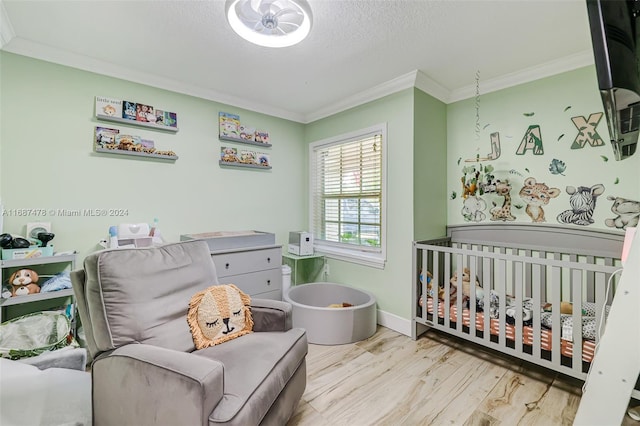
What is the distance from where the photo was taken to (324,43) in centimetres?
197

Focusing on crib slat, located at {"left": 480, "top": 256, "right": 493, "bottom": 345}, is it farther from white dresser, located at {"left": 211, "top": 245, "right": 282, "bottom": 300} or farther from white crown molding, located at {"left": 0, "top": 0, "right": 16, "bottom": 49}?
white crown molding, located at {"left": 0, "top": 0, "right": 16, "bottom": 49}

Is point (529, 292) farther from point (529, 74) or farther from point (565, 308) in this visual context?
point (529, 74)

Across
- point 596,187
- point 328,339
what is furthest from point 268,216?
point 596,187

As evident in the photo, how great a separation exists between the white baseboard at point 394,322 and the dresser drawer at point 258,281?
1.07 m

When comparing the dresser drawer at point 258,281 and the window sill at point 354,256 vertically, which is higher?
the window sill at point 354,256

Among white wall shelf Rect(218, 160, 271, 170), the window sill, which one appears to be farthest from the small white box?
white wall shelf Rect(218, 160, 271, 170)

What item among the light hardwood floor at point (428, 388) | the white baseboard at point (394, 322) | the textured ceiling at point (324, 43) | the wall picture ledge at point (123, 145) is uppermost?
the textured ceiling at point (324, 43)

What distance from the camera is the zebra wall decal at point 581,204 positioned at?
6.74 ft

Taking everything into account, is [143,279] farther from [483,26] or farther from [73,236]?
[483,26]

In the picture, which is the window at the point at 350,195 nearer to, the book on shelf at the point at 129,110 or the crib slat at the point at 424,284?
the crib slat at the point at 424,284

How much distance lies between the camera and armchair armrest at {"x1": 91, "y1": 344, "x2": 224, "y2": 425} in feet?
3.19

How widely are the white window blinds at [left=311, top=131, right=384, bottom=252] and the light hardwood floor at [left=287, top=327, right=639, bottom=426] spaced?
1094 mm

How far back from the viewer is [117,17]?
5.65 feet

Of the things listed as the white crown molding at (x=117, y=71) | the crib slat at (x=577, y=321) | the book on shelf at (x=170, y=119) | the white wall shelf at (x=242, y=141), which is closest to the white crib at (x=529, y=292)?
the crib slat at (x=577, y=321)
